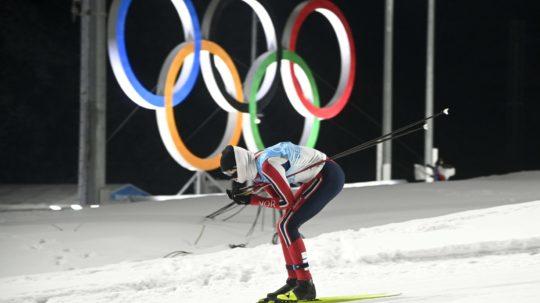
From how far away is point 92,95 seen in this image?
14266 millimetres

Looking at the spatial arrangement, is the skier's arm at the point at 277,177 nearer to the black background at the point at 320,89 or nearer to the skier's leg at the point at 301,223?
the skier's leg at the point at 301,223

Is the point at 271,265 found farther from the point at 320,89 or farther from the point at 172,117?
the point at 320,89

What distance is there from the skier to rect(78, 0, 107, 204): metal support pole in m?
7.44

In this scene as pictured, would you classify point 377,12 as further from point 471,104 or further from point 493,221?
point 493,221

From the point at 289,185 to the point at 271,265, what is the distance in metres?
2.46

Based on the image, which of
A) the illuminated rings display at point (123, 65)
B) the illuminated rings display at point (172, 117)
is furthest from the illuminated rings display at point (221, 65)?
the illuminated rings display at point (123, 65)

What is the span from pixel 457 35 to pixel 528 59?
319cm

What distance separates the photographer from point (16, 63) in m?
25.2

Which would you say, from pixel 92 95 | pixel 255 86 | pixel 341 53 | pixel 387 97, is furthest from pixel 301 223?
pixel 387 97

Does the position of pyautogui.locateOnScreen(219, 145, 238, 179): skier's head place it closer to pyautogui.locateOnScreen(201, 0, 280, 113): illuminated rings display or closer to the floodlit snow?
the floodlit snow

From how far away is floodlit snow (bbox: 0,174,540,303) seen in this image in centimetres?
821

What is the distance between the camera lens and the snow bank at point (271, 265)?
328 inches

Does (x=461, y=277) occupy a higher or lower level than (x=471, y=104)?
lower

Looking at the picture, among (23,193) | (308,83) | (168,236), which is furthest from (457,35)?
(168,236)
